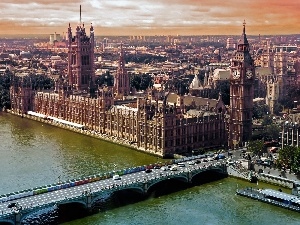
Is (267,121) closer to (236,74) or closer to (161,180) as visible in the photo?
(236,74)

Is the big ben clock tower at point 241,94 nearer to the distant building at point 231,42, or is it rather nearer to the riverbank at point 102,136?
the riverbank at point 102,136

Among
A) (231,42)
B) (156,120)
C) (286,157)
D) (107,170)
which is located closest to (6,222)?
(107,170)

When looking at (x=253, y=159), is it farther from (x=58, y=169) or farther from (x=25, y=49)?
(x=25, y=49)

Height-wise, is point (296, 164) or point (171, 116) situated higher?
point (171, 116)

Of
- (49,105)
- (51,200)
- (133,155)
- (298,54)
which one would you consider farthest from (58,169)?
(298,54)

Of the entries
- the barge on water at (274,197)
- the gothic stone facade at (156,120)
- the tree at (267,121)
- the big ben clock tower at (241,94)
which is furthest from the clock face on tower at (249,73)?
the barge on water at (274,197)

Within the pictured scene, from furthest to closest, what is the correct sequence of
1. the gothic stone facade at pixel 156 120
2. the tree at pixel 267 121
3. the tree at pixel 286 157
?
the tree at pixel 267 121
the gothic stone facade at pixel 156 120
the tree at pixel 286 157
